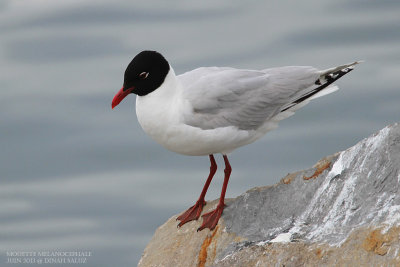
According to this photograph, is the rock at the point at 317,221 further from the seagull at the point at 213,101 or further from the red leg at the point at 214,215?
the seagull at the point at 213,101

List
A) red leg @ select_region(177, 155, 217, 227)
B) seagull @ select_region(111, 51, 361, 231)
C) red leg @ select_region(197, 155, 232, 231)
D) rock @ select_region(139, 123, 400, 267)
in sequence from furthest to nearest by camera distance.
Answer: red leg @ select_region(177, 155, 217, 227)
red leg @ select_region(197, 155, 232, 231)
seagull @ select_region(111, 51, 361, 231)
rock @ select_region(139, 123, 400, 267)

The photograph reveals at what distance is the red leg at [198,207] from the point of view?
8.88 meters

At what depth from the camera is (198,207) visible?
355 inches

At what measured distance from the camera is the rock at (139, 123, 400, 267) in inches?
270

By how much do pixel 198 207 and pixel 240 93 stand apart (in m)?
1.53

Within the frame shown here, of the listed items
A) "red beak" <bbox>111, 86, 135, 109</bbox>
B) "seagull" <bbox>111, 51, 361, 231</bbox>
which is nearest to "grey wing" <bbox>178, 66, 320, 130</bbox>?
"seagull" <bbox>111, 51, 361, 231</bbox>

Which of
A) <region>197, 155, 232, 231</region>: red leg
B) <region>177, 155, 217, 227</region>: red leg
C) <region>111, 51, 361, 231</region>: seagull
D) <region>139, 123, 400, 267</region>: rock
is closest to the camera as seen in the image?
<region>139, 123, 400, 267</region>: rock

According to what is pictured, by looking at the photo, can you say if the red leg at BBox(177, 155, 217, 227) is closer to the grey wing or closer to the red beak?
the grey wing

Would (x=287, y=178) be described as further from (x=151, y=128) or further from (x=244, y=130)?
(x=151, y=128)

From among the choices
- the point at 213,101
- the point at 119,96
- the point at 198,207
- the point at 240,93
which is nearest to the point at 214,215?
the point at 198,207

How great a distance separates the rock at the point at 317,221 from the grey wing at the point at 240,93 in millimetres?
861

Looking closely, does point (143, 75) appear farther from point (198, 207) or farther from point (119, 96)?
point (198, 207)

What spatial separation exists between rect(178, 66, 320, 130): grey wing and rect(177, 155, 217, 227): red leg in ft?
2.88

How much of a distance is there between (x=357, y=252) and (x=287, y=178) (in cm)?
180
